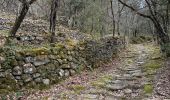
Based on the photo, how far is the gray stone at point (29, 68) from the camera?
39.5 ft

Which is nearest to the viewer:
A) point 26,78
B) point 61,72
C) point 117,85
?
point 26,78

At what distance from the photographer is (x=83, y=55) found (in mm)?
16641

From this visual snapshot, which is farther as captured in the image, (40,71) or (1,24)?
(1,24)

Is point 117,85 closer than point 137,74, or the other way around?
point 117,85

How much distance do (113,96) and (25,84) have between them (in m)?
3.64

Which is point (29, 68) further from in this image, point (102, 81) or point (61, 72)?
point (102, 81)

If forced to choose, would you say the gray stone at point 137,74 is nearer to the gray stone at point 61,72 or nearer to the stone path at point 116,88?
the stone path at point 116,88

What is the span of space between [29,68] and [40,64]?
0.65 meters

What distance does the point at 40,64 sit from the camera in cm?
1268

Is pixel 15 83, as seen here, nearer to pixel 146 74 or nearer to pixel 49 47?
pixel 49 47

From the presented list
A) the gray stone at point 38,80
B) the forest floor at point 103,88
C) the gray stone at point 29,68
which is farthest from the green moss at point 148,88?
the gray stone at point 29,68

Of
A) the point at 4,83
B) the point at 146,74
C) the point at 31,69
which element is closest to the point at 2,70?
the point at 4,83

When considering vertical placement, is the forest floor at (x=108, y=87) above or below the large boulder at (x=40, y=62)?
below

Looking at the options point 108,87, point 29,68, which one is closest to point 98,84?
point 108,87
